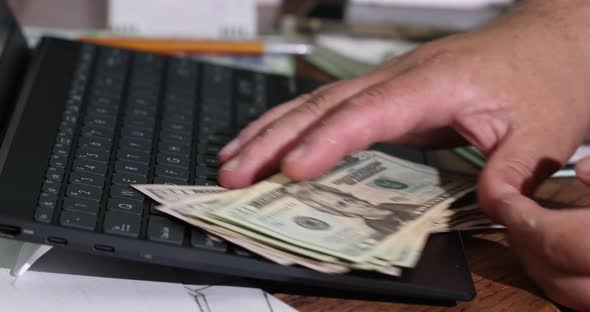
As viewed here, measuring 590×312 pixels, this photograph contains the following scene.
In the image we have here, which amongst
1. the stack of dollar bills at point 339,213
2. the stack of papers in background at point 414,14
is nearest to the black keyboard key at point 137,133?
the stack of dollar bills at point 339,213

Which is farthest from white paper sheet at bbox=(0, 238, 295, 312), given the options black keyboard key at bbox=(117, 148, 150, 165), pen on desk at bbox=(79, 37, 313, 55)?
pen on desk at bbox=(79, 37, 313, 55)

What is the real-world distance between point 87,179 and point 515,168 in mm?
350

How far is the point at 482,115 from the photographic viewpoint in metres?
0.68

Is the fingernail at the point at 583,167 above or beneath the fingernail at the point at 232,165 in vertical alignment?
above

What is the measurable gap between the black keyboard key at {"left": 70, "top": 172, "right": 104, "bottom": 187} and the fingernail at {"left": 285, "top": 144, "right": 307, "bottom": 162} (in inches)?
5.8

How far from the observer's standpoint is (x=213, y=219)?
0.53 m

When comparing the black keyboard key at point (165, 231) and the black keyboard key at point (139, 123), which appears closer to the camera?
the black keyboard key at point (165, 231)

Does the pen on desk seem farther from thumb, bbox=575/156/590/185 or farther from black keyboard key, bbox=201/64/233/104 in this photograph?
thumb, bbox=575/156/590/185

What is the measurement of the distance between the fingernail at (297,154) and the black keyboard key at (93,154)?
150 mm

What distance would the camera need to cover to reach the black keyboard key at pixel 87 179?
0.56 metres

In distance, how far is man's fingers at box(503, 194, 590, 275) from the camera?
1.67 ft

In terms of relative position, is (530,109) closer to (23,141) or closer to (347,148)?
(347,148)

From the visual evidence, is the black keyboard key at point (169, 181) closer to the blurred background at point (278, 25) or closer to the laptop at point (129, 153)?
the laptop at point (129, 153)

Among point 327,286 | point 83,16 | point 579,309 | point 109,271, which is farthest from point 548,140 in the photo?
point 83,16
